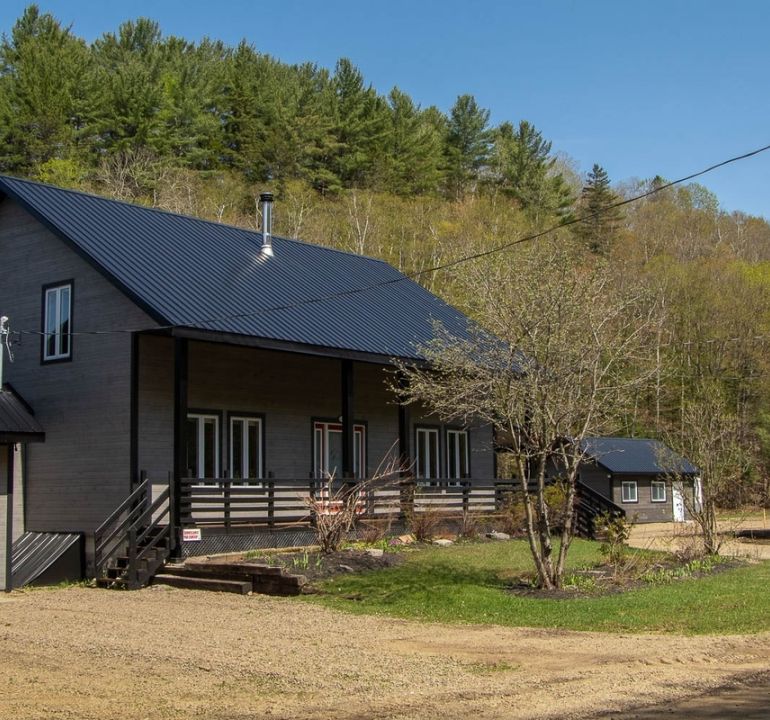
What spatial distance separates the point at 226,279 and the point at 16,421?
518 cm

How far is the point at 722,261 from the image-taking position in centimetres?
5719

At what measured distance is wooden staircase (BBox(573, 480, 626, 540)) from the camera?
26.0m

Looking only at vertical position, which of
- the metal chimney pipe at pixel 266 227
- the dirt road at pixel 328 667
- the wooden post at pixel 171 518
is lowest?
the dirt road at pixel 328 667

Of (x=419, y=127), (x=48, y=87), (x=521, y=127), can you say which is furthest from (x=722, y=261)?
(x=48, y=87)

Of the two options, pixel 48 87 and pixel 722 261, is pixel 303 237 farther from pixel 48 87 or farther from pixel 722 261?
pixel 722 261

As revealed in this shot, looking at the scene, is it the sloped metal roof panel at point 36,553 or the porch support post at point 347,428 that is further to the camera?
the porch support post at point 347,428

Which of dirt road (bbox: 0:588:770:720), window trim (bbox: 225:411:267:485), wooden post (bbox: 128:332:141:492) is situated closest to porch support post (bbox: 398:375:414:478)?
window trim (bbox: 225:411:267:485)

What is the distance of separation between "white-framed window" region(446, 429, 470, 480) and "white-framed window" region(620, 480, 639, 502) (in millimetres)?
17794

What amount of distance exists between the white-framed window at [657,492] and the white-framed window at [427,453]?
68.7 ft

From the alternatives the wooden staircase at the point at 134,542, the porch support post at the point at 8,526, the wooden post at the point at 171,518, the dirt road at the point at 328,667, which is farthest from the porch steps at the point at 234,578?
the porch support post at the point at 8,526

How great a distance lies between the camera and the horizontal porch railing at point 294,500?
727 inches

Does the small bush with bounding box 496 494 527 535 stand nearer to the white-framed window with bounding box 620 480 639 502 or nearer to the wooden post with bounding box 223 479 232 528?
the wooden post with bounding box 223 479 232 528

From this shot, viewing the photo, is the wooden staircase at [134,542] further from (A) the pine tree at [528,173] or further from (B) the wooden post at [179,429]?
(A) the pine tree at [528,173]

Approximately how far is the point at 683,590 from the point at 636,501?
29.6 metres
